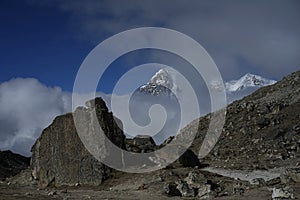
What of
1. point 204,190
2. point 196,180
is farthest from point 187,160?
point 204,190

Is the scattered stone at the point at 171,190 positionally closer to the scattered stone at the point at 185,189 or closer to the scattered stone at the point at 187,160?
the scattered stone at the point at 185,189

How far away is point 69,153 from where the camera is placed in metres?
40.5

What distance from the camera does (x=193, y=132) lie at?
91688 millimetres

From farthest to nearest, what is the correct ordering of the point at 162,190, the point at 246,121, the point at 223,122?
the point at 223,122, the point at 246,121, the point at 162,190

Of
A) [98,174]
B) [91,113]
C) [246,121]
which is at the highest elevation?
[246,121]

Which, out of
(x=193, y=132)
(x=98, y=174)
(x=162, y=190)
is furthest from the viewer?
(x=193, y=132)

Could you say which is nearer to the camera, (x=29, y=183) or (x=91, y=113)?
(x=91, y=113)

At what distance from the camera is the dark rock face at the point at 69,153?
38.4 metres

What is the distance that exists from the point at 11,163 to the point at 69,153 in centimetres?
6245

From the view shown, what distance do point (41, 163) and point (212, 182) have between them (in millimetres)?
18878

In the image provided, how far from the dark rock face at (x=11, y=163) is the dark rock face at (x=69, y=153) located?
3816 cm

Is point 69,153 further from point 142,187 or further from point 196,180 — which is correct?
point 196,180

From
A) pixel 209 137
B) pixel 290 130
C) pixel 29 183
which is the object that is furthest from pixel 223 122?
pixel 29 183

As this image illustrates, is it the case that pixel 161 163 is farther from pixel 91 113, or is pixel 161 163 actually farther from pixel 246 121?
pixel 246 121
